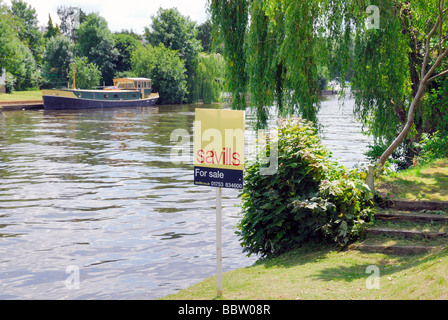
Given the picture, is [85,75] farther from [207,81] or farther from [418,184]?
[418,184]

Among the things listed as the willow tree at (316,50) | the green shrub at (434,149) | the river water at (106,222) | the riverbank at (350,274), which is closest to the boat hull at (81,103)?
the river water at (106,222)

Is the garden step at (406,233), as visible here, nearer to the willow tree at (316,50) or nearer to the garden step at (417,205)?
the garden step at (417,205)

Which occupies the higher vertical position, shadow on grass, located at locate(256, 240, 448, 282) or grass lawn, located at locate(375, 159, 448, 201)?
grass lawn, located at locate(375, 159, 448, 201)

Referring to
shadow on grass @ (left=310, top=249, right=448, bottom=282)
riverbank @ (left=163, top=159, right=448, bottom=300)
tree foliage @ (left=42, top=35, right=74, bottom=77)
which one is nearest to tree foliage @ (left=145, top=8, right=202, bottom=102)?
tree foliage @ (left=42, top=35, right=74, bottom=77)

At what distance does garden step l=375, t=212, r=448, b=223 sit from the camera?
35.8 feet

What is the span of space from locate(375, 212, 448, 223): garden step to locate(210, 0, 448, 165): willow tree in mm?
2682

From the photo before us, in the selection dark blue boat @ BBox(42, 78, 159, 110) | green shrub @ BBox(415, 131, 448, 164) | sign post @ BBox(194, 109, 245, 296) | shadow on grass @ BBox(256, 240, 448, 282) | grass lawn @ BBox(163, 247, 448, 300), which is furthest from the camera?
dark blue boat @ BBox(42, 78, 159, 110)

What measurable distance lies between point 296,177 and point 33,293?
559 cm

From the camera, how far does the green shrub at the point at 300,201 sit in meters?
10.5

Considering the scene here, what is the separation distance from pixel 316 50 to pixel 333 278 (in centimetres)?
772

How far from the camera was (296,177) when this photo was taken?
11.0 metres

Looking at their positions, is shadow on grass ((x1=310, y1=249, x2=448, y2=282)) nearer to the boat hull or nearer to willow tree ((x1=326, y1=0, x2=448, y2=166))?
willow tree ((x1=326, y1=0, x2=448, y2=166))

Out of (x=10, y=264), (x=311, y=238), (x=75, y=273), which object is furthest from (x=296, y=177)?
(x=10, y=264)

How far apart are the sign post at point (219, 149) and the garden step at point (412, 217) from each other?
15.4ft
